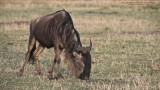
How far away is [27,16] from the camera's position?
35.9 meters

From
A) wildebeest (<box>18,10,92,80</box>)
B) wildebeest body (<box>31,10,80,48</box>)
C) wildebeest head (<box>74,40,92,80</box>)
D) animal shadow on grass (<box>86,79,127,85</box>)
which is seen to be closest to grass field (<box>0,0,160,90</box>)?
animal shadow on grass (<box>86,79,127,85</box>)

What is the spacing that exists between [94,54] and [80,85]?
6.37 m

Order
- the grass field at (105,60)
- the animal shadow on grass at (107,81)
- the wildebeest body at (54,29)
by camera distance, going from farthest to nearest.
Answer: the wildebeest body at (54,29), the animal shadow on grass at (107,81), the grass field at (105,60)

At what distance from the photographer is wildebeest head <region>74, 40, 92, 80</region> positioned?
10773 mm

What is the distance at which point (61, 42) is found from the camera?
1172cm

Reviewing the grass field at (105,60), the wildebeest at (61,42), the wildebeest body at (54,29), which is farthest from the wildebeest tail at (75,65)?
the wildebeest body at (54,29)

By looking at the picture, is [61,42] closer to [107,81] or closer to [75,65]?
[75,65]

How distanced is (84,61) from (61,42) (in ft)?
3.86

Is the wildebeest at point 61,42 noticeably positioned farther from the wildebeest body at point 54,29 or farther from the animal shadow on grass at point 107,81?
the animal shadow on grass at point 107,81

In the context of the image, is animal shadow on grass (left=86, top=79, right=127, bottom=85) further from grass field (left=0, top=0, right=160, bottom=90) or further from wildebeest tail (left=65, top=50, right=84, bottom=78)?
wildebeest tail (left=65, top=50, right=84, bottom=78)

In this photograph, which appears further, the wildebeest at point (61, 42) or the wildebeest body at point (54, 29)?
the wildebeest body at point (54, 29)

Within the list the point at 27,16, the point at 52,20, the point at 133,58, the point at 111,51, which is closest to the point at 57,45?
the point at 52,20

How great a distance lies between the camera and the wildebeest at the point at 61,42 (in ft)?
35.7

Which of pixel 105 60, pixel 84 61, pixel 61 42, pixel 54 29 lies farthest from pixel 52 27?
pixel 105 60
